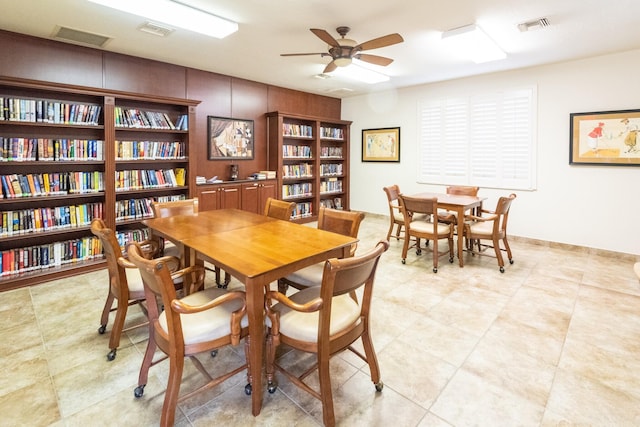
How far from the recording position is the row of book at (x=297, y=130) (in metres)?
6.25

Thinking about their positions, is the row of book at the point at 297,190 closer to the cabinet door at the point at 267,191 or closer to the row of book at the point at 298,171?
the row of book at the point at 298,171

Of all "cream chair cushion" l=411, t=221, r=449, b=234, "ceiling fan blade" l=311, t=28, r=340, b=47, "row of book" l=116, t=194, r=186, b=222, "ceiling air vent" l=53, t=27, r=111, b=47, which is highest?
"ceiling air vent" l=53, t=27, r=111, b=47

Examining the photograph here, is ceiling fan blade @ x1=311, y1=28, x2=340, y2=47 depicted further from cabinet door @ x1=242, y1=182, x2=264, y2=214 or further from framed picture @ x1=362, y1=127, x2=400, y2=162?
framed picture @ x1=362, y1=127, x2=400, y2=162

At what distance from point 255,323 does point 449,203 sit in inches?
128

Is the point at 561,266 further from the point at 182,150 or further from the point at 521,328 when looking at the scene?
→ the point at 182,150

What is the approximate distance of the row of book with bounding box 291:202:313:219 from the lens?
6602 mm

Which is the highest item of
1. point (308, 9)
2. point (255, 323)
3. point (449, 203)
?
point (308, 9)

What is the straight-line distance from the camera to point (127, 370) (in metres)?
Answer: 2.15

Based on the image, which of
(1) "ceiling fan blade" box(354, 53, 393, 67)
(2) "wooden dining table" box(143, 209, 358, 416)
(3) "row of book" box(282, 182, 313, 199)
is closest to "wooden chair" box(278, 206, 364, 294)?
(2) "wooden dining table" box(143, 209, 358, 416)

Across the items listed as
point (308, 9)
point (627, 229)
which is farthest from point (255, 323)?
point (627, 229)

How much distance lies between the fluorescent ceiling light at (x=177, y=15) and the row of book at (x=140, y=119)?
4.93 feet

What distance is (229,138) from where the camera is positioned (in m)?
5.59

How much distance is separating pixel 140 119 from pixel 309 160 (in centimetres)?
328

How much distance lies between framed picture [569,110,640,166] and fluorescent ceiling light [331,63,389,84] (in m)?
2.78
